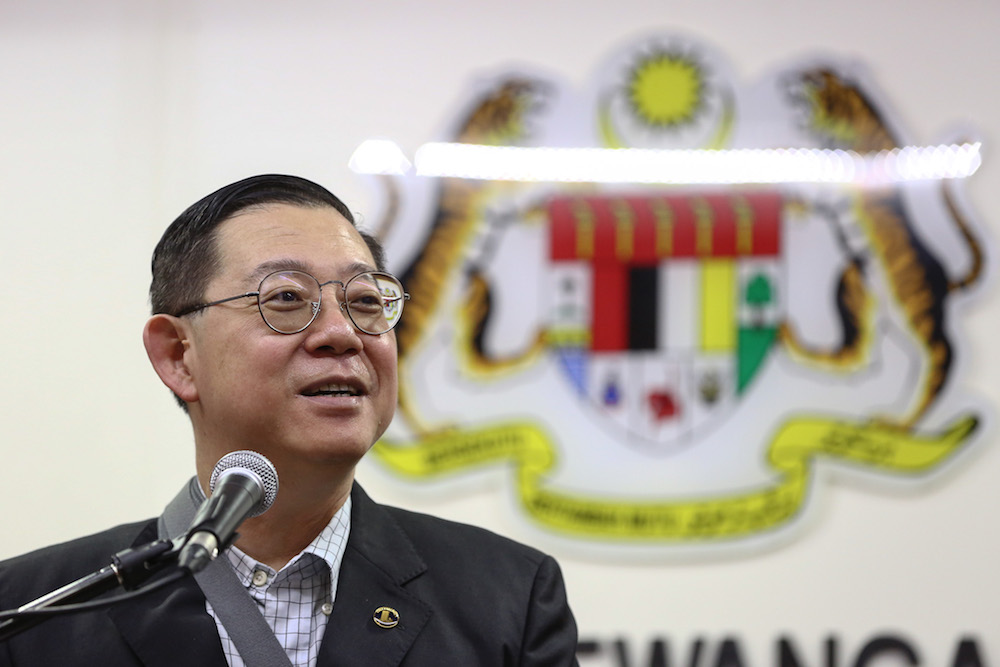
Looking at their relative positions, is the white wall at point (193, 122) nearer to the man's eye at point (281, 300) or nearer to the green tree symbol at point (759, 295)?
the green tree symbol at point (759, 295)

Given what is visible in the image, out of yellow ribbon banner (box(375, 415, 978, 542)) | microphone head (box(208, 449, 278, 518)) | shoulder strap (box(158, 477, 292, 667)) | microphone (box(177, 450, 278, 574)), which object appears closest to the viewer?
microphone (box(177, 450, 278, 574))

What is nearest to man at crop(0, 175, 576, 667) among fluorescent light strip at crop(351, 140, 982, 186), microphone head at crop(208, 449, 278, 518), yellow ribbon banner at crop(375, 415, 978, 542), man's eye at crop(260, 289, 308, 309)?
man's eye at crop(260, 289, 308, 309)

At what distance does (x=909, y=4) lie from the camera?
2.77 meters

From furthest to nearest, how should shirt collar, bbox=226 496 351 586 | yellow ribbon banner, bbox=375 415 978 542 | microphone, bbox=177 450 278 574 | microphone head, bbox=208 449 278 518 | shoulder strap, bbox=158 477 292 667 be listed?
yellow ribbon banner, bbox=375 415 978 542 < shirt collar, bbox=226 496 351 586 < shoulder strap, bbox=158 477 292 667 < microphone head, bbox=208 449 278 518 < microphone, bbox=177 450 278 574

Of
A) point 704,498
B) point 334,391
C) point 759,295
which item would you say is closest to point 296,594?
point 334,391

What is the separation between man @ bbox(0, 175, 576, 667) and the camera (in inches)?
56.6

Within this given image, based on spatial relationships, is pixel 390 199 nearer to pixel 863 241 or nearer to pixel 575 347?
pixel 575 347

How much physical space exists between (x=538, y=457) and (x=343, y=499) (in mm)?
1148

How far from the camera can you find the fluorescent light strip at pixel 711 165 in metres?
2.73

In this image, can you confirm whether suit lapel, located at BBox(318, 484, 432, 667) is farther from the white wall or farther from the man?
the white wall

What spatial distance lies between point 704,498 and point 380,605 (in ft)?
4.55

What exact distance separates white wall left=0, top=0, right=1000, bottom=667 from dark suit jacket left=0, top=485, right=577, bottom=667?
105cm

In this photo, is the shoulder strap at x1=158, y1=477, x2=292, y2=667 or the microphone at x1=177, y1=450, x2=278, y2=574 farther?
the shoulder strap at x1=158, y1=477, x2=292, y2=667

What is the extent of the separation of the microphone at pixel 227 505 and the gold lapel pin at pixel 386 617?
0.42 m
